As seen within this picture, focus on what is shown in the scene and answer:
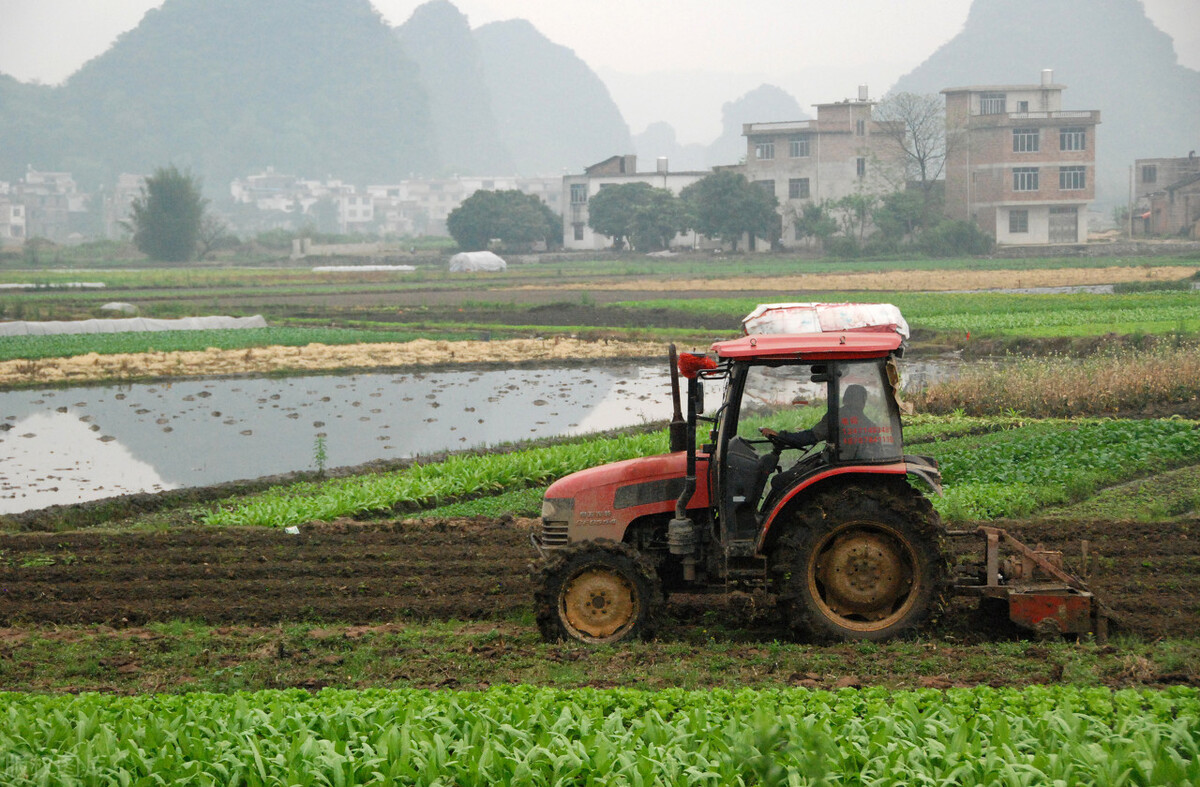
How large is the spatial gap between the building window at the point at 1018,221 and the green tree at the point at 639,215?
79.2ft

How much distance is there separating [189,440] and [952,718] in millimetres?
17759

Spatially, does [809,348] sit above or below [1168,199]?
below

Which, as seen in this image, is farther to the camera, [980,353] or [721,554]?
[980,353]

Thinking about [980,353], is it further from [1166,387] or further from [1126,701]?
[1126,701]

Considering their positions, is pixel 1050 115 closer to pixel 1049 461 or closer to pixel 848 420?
pixel 1049 461

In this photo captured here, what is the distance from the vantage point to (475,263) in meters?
81.4

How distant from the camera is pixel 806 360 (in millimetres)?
7957

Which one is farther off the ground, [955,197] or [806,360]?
[955,197]

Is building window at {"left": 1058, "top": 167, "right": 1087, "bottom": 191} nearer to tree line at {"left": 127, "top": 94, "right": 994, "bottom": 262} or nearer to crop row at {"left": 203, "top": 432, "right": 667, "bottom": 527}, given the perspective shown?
tree line at {"left": 127, "top": 94, "right": 994, "bottom": 262}

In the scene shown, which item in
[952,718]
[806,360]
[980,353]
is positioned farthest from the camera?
[980,353]

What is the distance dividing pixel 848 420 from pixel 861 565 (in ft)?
3.36

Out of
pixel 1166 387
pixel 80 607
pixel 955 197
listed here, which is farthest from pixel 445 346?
pixel 955 197

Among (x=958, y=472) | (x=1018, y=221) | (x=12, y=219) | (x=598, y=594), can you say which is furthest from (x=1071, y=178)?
(x=12, y=219)

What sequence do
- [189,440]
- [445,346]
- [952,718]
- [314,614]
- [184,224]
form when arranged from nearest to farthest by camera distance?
1. [952,718]
2. [314,614]
3. [189,440]
4. [445,346]
5. [184,224]
